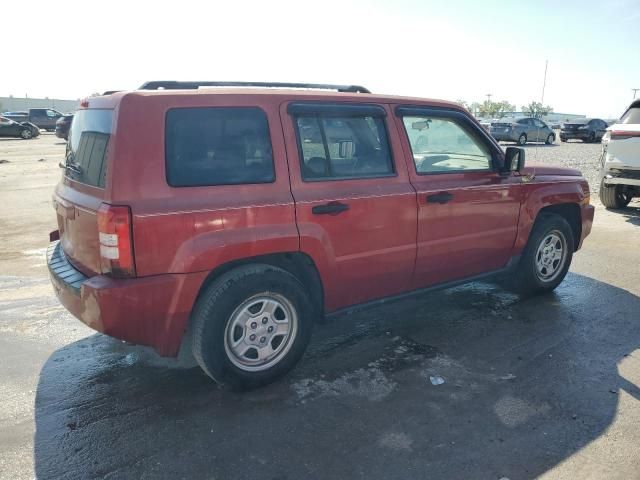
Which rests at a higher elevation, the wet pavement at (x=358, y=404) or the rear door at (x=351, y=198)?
the rear door at (x=351, y=198)

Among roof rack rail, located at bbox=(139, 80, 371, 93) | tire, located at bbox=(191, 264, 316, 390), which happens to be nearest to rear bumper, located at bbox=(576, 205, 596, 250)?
roof rack rail, located at bbox=(139, 80, 371, 93)

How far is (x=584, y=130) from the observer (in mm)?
30828

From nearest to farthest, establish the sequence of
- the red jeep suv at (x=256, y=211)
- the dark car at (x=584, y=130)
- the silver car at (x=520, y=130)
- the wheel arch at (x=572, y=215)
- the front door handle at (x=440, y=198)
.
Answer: the red jeep suv at (x=256, y=211) → the front door handle at (x=440, y=198) → the wheel arch at (x=572, y=215) → the silver car at (x=520, y=130) → the dark car at (x=584, y=130)

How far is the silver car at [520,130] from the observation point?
2702cm

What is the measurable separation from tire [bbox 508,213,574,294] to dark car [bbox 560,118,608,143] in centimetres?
2951

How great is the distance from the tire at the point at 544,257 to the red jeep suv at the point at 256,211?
30.8 inches

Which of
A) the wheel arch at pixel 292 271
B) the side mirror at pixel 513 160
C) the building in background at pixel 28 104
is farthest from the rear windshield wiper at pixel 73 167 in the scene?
the building in background at pixel 28 104

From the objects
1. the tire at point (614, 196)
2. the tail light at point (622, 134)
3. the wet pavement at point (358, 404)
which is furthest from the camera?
the tire at point (614, 196)

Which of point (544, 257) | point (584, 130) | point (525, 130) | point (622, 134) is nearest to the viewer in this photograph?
point (544, 257)

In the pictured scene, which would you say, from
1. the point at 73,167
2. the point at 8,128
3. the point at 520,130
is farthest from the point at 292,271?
the point at 8,128

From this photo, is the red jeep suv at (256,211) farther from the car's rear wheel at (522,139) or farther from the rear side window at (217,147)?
the car's rear wheel at (522,139)

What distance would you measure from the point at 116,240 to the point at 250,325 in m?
1.03

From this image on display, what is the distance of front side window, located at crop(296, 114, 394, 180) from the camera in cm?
346

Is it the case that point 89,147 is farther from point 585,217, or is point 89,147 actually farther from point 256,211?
point 585,217
